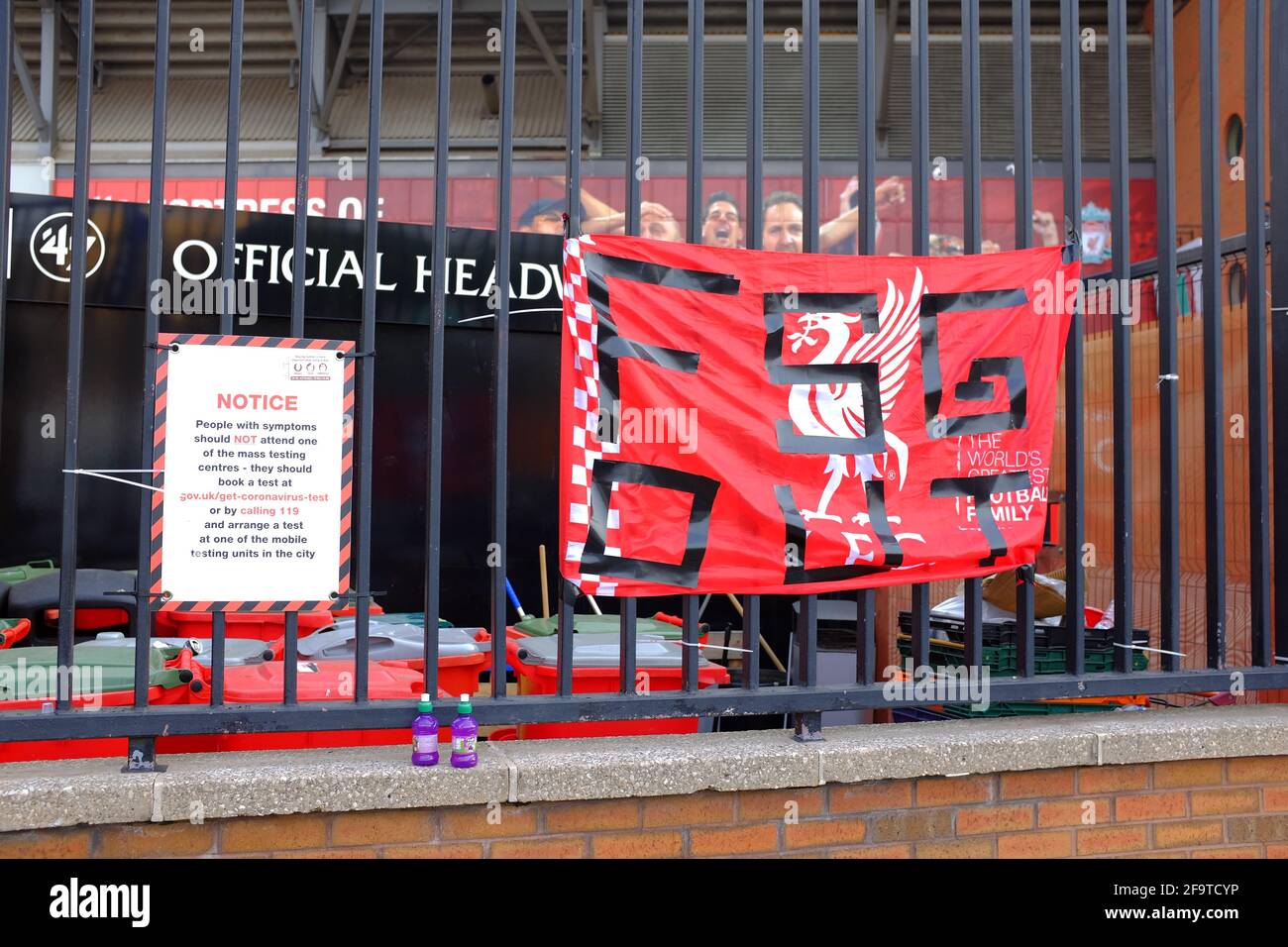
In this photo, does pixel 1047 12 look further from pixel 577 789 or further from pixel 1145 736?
pixel 577 789

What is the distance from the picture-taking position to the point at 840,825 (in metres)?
3.82

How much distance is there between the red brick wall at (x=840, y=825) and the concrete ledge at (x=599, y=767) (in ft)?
0.22

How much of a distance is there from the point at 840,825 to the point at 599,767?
2.98 ft

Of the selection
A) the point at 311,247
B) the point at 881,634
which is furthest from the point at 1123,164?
the point at 311,247

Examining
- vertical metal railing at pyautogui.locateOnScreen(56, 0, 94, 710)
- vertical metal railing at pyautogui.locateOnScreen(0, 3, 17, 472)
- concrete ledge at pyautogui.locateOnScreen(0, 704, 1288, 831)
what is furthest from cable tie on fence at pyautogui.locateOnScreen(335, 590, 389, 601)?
vertical metal railing at pyautogui.locateOnScreen(0, 3, 17, 472)

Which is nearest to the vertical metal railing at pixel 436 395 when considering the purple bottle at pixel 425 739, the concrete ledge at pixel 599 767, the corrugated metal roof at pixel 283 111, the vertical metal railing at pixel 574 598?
the purple bottle at pixel 425 739

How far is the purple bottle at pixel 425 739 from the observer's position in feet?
11.5

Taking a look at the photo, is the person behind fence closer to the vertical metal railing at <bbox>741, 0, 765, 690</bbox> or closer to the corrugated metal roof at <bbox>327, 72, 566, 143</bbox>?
the corrugated metal roof at <bbox>327, 72, 566, 143</bbox>

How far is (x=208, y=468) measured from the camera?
138 inches

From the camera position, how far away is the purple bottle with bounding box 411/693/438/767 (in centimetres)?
351

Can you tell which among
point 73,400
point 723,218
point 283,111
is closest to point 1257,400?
point 73,400

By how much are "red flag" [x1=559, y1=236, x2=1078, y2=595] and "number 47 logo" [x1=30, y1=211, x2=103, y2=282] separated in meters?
6.79

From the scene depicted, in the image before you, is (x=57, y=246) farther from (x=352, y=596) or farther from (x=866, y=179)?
(x=866, y=179)

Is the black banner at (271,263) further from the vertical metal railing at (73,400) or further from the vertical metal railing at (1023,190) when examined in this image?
the vertical metal railing at (1023,190)
